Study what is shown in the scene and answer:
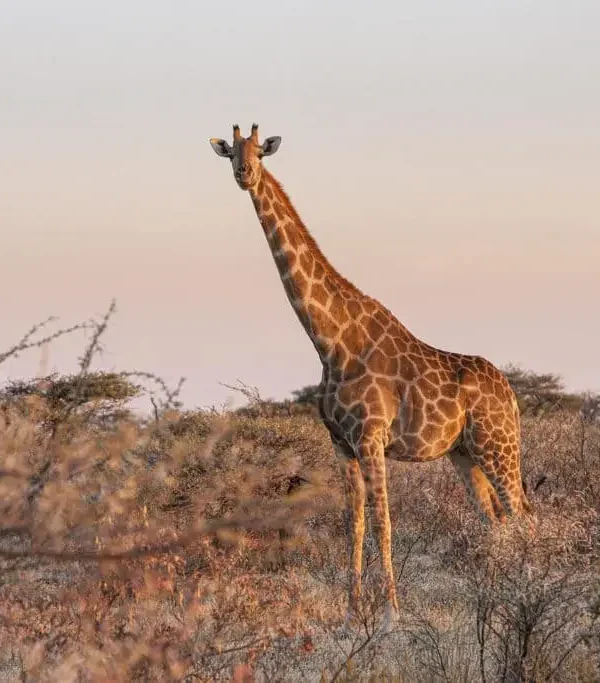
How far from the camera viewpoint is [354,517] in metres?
8.67

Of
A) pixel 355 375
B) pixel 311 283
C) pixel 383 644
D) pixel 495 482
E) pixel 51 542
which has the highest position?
pixel 311 283

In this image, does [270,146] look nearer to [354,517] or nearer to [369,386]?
[369,386]

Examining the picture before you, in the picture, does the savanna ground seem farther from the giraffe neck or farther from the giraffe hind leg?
the giraffe neck

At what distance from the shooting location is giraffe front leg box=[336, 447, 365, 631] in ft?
27.4

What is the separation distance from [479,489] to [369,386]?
156 cm

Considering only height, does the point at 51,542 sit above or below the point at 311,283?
below

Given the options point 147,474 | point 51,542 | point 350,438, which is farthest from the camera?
point 350,438

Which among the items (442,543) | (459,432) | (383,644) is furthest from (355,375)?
(442,543)

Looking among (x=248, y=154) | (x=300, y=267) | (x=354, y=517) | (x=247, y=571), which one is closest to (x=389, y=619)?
(x=354, y=517)

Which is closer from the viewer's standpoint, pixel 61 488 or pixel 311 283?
pixel 61 488

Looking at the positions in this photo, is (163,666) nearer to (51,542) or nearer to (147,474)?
(147,474)

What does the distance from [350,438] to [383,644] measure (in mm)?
1680

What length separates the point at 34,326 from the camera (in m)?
4.34

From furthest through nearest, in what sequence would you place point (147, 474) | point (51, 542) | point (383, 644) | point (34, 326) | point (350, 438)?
point (350, 438), point (383, 644), point (34, 326), point (147, 474), point (51, 542)
